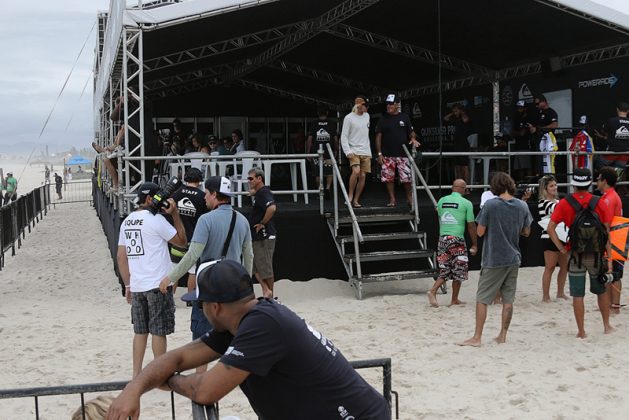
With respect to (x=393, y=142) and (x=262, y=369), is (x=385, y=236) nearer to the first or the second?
(x=393, y=142)

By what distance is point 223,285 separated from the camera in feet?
7.30

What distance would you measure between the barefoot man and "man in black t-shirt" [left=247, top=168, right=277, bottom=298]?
6.71 feet

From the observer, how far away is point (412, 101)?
790 inches

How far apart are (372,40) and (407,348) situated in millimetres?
10258

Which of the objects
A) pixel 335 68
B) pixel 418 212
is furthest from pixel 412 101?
pixel 418 212

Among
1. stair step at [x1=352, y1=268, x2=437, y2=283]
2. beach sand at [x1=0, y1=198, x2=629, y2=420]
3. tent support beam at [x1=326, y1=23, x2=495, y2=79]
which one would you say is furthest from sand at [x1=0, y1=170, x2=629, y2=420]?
tent support beam at [x1=326, y1=23, x2=495, y2=79]

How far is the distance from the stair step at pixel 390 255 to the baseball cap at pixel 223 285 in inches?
265

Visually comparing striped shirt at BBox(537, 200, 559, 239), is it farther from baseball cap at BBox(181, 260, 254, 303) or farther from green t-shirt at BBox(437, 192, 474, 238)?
baseball cap at BBox(181, 260, 254, 303)

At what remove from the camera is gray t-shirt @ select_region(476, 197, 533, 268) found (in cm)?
653

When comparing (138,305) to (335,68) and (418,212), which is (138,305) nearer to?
(418,212)

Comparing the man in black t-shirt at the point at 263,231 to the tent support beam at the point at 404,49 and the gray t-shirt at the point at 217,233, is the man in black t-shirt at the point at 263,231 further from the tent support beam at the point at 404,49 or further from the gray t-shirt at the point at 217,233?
the tent support beam at the point at 404,49

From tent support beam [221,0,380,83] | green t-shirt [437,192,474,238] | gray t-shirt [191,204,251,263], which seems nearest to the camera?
gray t-shirt [191,204,251,263]

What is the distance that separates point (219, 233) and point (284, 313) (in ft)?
10.6

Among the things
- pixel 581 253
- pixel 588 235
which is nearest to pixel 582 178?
pixel 588 235
